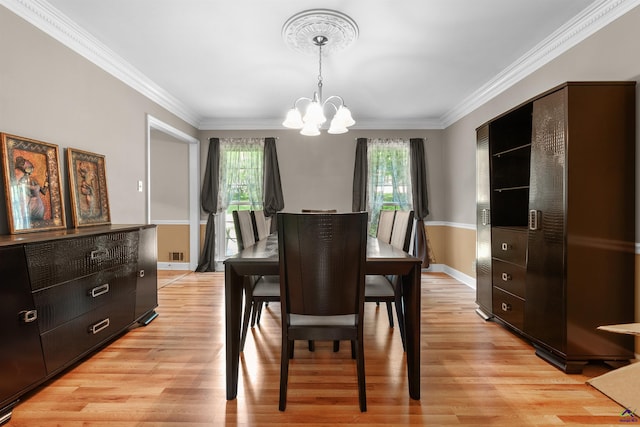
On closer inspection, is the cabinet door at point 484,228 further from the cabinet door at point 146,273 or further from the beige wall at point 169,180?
the beige wall at point 169,180

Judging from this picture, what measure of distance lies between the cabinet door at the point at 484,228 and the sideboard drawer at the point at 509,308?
0.33 feet

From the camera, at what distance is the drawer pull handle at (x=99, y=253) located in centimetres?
221

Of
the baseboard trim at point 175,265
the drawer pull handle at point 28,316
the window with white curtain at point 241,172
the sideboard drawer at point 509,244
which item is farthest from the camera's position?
the baseboard trim at point 175,265

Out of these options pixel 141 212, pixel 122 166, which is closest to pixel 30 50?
pixel 122 166

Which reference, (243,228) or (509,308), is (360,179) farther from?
(509,308)

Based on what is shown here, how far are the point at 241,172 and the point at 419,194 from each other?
2846mm

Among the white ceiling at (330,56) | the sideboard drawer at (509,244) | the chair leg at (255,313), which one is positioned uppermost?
the white ceiling at (330,56)

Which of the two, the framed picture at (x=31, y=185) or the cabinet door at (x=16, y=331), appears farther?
the framed picture at (x=31, y=185)

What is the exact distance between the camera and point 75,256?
6.75ft

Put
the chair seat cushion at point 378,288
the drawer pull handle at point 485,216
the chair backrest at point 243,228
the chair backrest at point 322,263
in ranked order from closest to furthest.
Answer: the chair backrest at point 322,263 → the chair seat cushion at point 378,288 → the chair backrest at point 243,228 → the drawer pull handle at point 485,216

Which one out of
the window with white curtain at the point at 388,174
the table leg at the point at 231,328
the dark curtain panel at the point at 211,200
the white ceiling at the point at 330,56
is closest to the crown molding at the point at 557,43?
the white ceiling at the point at 330,56

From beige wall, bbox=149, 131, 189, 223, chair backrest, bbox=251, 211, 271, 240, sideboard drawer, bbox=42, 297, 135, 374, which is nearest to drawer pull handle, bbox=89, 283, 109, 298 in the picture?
sideboard drawer, bbox=42, 297, 135, 374

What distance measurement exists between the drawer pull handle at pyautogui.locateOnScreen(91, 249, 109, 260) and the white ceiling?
5.47 ft

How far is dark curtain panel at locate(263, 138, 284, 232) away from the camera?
16.8 feet
